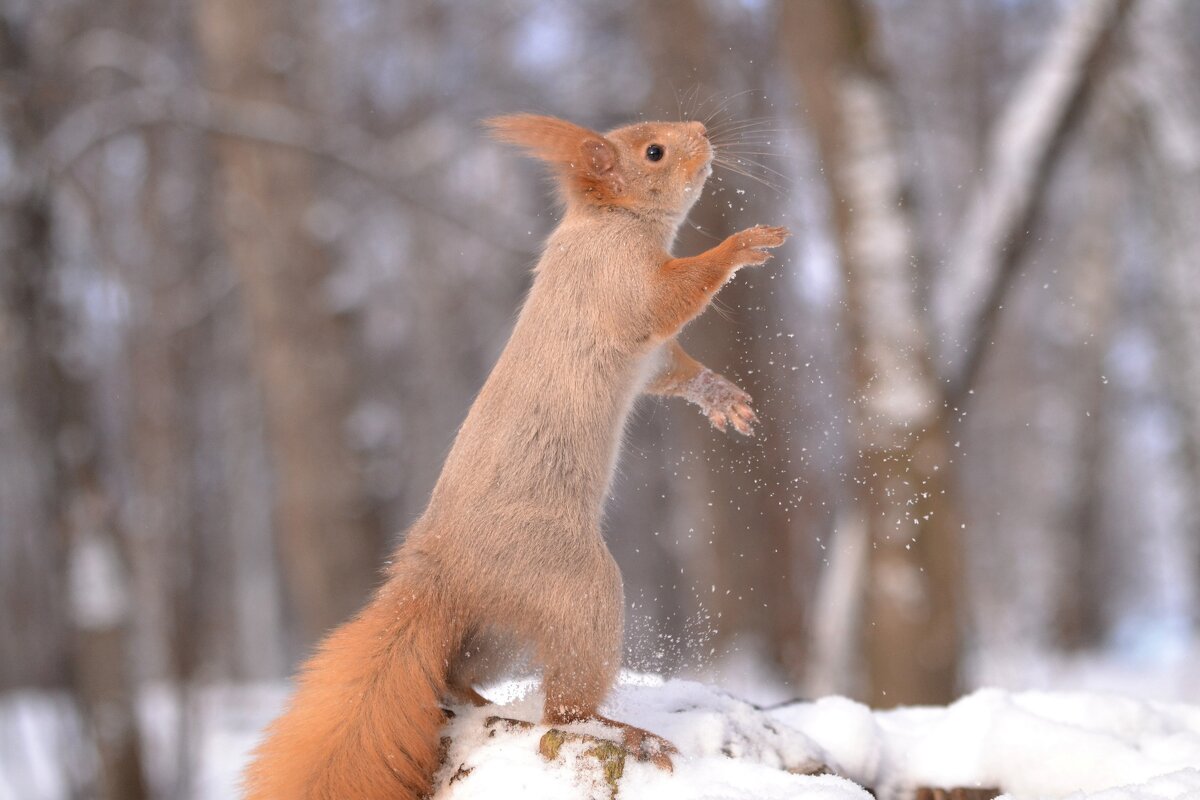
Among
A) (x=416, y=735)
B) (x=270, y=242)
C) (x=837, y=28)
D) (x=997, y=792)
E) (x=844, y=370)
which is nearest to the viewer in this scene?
(x=416, y=735)

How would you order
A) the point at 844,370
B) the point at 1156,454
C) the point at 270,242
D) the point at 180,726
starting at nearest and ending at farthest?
1. the point at 844,370
2. the point at 180,726
3. the point at 270,242
4. the point at 1156,454

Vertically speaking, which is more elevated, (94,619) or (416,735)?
(416,735)

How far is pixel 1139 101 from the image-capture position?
7.41m

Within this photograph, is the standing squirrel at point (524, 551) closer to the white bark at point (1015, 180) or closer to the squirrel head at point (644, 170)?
the squirrel head at point (644, 170)

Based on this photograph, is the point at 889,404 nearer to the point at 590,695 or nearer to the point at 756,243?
the point at 756,243

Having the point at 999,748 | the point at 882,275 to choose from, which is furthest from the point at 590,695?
the point at 882,275

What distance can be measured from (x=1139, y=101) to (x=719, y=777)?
6.37m

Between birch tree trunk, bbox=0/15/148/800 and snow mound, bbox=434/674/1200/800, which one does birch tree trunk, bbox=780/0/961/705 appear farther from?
birch tree trunk, bbox=0/15/148/800

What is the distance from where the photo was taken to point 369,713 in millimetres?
2621

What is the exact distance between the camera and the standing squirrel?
8.63 ft

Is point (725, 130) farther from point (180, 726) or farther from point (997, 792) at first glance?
point (180, 726)

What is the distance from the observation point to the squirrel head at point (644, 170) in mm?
3273

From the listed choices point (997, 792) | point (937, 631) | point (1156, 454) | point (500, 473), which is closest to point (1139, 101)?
point (937, 631)

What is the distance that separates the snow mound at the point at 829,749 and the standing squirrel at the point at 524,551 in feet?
0.35
